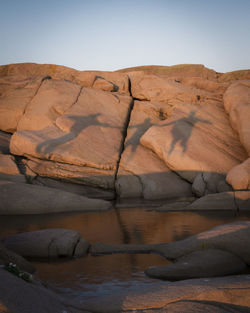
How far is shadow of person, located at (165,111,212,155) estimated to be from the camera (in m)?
15.0

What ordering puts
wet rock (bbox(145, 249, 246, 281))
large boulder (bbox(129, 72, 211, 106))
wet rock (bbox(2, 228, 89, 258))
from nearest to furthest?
wet rock (bbox(145, 249, 246, 281))
wet rock (bbox(2, 228, 89, 258))
large boulder (bbox(129, 72, 211, 106))

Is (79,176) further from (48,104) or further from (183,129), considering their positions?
(183,129)

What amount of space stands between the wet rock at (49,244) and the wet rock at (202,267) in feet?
6.09

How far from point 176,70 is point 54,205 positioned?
16.5m

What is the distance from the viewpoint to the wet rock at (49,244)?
6.84 meters

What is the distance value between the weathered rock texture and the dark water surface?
114 inches

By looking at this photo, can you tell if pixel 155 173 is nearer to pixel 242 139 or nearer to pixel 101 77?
pixel 242 139

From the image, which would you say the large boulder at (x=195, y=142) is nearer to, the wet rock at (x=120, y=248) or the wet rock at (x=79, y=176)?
the wet rock at (x=79, y=176)

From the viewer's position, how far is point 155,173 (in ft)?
47.7

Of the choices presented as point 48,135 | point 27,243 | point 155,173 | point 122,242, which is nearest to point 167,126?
point 155,173

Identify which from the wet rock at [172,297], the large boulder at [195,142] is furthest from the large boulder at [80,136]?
the wet rock at [172,297]

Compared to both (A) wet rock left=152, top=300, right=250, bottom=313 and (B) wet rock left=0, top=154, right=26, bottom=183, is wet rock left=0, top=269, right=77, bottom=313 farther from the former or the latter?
(B) wet rock left=0, top=154, right=26, bottom=183

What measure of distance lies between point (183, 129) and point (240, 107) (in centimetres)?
286

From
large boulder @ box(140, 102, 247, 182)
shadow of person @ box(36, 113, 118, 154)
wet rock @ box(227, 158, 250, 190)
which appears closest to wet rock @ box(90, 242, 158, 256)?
wet rock @ box(227, 158, 250, 190)
